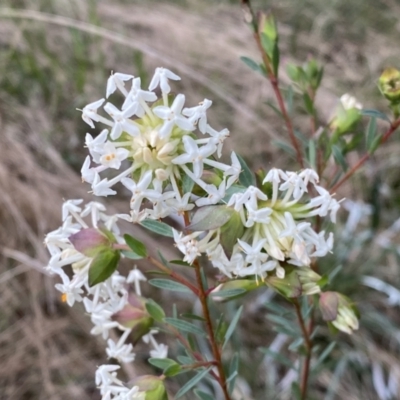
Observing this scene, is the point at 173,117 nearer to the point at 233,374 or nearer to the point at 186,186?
the point at 186,186

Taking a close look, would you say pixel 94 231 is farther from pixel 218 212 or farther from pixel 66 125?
pixel 66 125

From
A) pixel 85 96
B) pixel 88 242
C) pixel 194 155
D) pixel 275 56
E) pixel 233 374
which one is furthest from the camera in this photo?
pixel 85 96

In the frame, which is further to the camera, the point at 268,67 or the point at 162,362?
the point at 268,67

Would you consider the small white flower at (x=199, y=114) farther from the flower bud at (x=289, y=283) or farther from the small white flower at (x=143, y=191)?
the flower bud at (x=289, y=283)

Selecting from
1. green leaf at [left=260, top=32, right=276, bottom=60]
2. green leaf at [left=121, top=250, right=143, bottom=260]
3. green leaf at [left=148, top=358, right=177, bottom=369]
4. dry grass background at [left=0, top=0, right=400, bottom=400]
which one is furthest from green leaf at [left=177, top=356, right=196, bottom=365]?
dry grass background at [left=0, top=0, right=400, bottom=400]

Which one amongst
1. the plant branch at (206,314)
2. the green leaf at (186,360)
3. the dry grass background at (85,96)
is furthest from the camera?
the dry grass background at (85,96)

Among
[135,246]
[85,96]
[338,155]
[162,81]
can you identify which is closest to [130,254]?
[135,246]

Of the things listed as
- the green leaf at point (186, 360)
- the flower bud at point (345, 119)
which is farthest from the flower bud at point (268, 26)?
the green leaf at point (186, 360)
